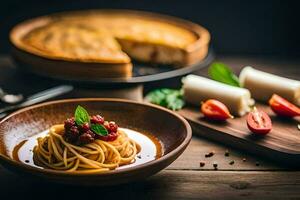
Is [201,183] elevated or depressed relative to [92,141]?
depressed

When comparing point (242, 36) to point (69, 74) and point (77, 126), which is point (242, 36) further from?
point (77, 126)

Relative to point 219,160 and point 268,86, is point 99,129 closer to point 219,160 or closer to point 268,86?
point 219,160

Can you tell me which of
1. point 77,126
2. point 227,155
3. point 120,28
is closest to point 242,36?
point 120,28

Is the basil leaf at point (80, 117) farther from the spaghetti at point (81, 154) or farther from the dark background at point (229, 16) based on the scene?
the dark background at point (229, 16)

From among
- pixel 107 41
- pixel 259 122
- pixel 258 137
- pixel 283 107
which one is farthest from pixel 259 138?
pixel 107 41

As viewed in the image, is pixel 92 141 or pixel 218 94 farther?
pixel 218 94
